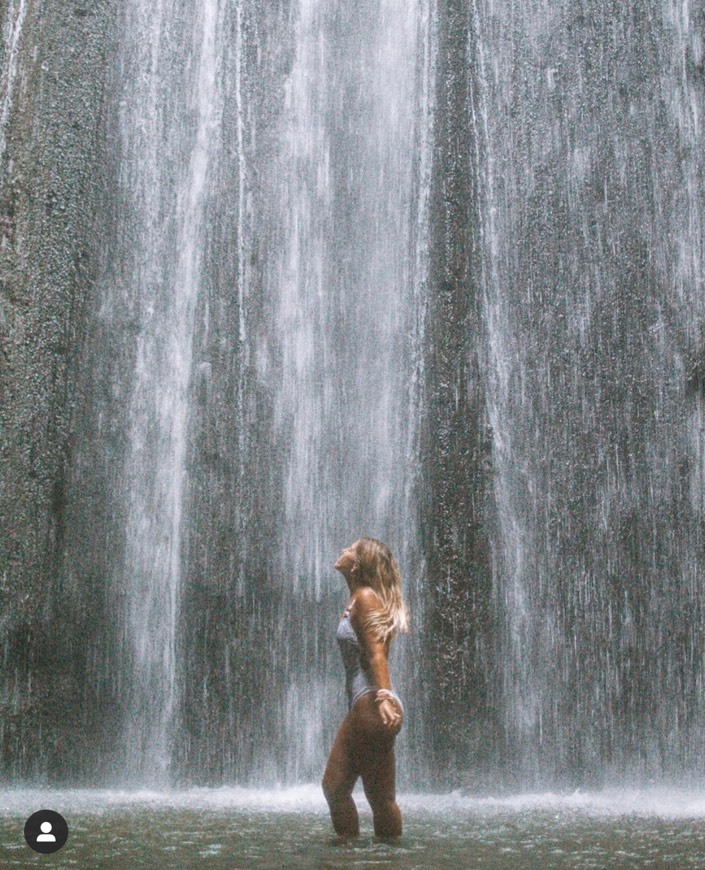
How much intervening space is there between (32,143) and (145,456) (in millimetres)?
3072

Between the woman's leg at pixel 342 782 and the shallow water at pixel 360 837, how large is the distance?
0.08 m

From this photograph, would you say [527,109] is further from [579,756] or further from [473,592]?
[579,756]

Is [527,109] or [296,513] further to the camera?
[527,109]

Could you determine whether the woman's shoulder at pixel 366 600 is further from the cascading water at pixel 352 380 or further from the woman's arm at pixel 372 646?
the cascading water at pixel 352 380

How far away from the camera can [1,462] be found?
9250mm

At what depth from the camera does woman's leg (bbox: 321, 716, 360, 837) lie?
422 centimetres

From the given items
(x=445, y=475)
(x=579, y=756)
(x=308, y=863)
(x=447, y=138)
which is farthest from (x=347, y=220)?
(x=308, y=863)

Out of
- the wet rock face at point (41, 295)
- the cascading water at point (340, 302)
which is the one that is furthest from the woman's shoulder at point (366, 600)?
the wet rock face at point (41, 295)

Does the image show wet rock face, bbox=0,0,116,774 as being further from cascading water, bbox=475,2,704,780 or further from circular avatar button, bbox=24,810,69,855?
circular avatar button, bbox=24,810,69,855

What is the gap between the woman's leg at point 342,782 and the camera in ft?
13.9

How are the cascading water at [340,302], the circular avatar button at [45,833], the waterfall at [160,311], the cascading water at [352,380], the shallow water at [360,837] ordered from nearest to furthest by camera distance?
the circular avatar button at [45,833], the shallow water at [360,837], the cascading water at [352,380], the waterfall at [160,311], the cascading water at [340,302]

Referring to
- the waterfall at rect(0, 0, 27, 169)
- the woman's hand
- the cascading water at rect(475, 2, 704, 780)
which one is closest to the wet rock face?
the waterfall at rect(0, 0, 27, 169)

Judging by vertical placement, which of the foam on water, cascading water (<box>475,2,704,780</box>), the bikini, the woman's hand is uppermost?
cascading water (<box>475,2,704,780</box>)

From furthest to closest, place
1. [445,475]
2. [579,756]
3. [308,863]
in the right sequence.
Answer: [445,475], [579,756], [308,863]
